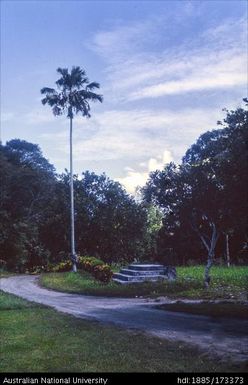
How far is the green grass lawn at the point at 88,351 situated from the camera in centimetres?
878

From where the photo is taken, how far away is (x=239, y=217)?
17.4 m

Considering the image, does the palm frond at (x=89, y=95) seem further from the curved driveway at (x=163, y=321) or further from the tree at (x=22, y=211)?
the curved driveway at (x=163, y=321)

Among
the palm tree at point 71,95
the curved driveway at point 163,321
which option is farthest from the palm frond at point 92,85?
the curved driveway at point 163,321

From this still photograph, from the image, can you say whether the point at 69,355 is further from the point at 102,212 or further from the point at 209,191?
the point at 102,212

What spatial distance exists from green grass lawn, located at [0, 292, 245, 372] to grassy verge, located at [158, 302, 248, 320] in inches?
181

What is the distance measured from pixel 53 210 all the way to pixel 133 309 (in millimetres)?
36492

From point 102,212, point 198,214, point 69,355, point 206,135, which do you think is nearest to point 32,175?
point 102,212

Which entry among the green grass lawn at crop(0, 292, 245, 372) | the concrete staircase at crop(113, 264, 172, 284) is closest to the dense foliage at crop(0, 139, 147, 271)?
the concrete staircase at crop(113, 264, 172, 284)

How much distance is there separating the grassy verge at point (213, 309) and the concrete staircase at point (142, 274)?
34.5ft

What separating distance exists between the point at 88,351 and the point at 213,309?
849 cm

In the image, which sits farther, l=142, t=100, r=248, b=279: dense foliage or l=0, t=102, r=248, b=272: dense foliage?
l=0, t=102, r=248, b=272: dense foliage

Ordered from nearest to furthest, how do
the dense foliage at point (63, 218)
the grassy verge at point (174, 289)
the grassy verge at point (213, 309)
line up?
the grassy verge at point (213, 309)
the grassy verge at point (174, 289)
the dense foliage at point (63, 218)

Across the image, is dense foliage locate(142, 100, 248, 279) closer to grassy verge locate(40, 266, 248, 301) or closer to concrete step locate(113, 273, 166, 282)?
grassy verge locate(40, 266, 248, 301)

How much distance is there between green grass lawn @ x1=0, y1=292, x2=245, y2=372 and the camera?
8781 mm
